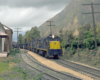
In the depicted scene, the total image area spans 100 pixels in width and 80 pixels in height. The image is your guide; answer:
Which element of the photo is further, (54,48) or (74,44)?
(74,44)

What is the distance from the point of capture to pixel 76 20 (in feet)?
352

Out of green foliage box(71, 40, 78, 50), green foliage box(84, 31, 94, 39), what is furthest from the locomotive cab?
green foliage box(84, 31, 94, 39)

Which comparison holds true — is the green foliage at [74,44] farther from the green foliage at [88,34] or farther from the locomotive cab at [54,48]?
the locomotive cab at [54,48]

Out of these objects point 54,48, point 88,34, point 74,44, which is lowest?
point 54,48

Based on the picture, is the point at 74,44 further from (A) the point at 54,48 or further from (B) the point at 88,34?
(A) the point at 54,48

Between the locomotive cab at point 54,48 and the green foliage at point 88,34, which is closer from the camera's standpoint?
the locomotive cab at point 54,48

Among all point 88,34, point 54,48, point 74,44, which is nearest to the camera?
point 54,48

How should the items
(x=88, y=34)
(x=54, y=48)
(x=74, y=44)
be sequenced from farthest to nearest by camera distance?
(x=74, y=44) < (x=88, y=34) < (x=54, y=48)

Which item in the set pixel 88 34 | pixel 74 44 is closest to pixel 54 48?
pixel 74 44

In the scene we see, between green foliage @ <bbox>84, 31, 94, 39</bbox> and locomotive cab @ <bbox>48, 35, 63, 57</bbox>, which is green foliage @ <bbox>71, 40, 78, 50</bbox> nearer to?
green foliage @ <bbox>84, 31, 94, 39</bbox>

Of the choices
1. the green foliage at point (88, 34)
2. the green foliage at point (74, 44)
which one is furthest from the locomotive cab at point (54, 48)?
the green foliage at point (88, 34)

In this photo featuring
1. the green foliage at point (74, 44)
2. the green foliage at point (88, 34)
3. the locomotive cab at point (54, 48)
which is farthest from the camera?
the green foliage at point (74, 44)

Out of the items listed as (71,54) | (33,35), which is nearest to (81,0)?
(33,35)

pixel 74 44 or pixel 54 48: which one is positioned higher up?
pixel 74 44
